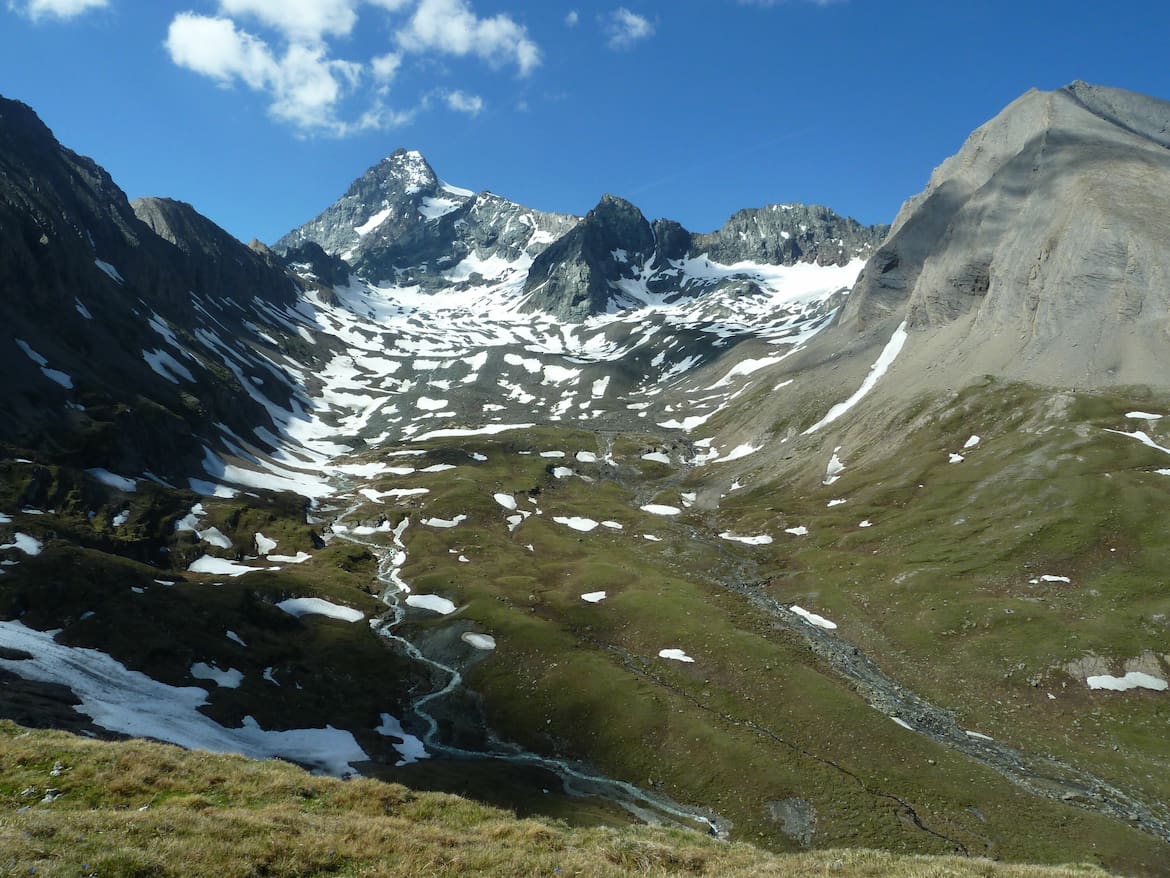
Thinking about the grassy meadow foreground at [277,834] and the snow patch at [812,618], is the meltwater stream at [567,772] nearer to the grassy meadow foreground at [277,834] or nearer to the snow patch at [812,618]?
the grassy meadow foreground at [277,834]

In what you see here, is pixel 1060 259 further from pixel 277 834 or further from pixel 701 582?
pixel 277 834

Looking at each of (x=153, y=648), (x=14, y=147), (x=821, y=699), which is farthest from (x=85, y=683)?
(x=14, y=147)

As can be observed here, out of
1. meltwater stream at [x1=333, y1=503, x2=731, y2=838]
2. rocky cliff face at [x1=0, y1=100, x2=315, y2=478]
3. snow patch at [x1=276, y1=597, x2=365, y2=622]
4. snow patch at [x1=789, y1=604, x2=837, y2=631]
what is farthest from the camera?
rocky cliff face at [x1=0, y1=100, x2=315, y2=478]

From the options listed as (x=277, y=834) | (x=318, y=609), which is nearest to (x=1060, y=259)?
(x=318, y=609)

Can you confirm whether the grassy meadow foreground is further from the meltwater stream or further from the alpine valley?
the meltwater stream

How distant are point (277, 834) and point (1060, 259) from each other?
559ft

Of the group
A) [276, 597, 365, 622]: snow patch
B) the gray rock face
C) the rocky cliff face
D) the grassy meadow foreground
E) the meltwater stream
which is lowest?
the meltwater stream

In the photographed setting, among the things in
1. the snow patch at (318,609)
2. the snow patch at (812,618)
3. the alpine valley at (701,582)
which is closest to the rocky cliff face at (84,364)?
the alpine valley at (701,582)

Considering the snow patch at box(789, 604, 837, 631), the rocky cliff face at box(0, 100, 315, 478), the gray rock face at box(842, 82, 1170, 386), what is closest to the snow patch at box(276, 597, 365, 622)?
the rocky cliff face at box(0, 100, 315, 478)

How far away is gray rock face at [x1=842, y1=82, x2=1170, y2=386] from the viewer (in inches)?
4808

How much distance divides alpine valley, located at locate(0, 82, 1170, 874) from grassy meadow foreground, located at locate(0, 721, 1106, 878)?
47 centimetres

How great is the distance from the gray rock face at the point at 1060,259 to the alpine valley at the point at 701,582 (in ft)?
2.69

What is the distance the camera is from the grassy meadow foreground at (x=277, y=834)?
46.7 feet

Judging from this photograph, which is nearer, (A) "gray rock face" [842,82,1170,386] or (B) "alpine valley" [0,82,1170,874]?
(B) "alpine valley" [0,82,1170,874]
